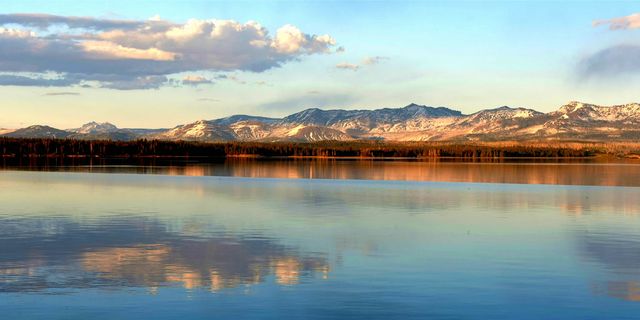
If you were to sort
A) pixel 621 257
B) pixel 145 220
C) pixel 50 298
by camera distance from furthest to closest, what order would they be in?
pixel 145 220, pixel 621 257, pixel 50 298

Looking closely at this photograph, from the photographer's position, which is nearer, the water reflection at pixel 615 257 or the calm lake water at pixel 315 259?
the calm lake water at pixel 315 259

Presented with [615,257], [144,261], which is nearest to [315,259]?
[144,261]

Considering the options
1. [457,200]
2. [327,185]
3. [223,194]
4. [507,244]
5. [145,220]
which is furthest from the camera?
[327,185]

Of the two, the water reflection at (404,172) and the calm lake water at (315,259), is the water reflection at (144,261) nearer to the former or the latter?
the calm lake water at (315,259)

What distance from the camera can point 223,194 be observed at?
64.4 metres

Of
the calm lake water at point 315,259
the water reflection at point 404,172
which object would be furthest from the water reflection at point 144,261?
the water reflection at point 404,172

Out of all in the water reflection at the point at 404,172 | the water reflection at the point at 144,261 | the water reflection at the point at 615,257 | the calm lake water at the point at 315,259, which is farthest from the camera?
the water reflection at the point at 404,172

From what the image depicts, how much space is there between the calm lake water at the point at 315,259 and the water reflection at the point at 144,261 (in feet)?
0.26

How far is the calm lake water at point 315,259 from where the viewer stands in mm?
21953

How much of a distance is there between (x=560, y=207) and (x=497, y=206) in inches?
182

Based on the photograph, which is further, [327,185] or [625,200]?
[327,185]

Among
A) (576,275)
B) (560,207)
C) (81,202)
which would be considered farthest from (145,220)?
(560,207)

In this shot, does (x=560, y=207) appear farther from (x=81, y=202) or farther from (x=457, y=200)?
(x=81, y=202)

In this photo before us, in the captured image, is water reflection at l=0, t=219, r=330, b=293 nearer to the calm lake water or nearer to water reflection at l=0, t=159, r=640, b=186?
the calm lake water
